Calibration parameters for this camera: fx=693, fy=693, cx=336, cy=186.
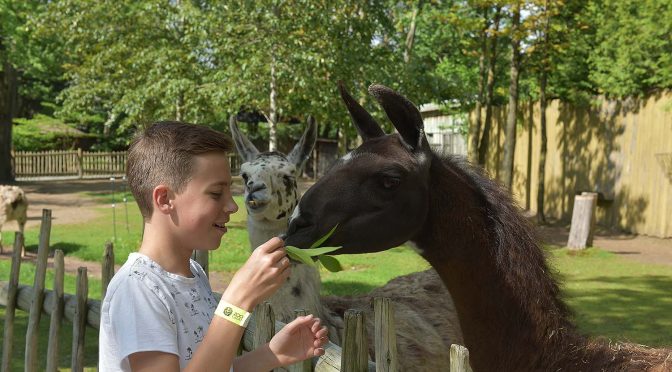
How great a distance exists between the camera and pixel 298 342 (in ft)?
7.09

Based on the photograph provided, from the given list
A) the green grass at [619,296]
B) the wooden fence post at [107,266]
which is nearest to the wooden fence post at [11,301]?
the wooden fence post at [107,266]

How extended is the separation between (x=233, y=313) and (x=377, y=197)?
0.97 meters

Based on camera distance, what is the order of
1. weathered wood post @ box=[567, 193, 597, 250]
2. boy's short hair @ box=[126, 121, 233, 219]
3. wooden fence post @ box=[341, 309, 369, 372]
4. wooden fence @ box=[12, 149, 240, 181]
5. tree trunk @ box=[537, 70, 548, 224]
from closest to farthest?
boy's short hair @ box=[126, 121, 233, 219]
wooden fence post @ box=[341, 309, 369, 372]
weathered wood post @ box=[567, 193, 597, 250]
tree trunk @ box=[537, 70, 548, 224]
wooden fence @ box=[12, 149, 240, 181]

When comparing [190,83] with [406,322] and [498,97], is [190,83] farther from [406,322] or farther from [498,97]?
[498,97]

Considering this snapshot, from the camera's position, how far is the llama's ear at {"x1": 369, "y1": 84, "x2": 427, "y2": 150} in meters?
2.53

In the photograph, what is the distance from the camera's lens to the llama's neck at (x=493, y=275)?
252 centimetres

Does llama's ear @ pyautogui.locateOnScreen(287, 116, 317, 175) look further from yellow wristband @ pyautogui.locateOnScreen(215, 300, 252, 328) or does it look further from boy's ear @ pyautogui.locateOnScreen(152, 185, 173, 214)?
yellow wristband @ pyautogui.locateOnScreen(215, 300, 252, 328)

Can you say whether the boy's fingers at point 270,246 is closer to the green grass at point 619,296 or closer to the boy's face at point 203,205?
the boy's face at point 203,205

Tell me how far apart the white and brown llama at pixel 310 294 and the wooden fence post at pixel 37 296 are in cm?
128

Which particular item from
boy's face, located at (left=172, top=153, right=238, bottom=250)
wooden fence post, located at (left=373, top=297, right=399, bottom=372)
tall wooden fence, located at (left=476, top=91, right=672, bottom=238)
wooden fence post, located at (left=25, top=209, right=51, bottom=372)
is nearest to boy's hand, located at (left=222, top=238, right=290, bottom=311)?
boy's face, located at (left=172, top=153, right=238, bottom=250)

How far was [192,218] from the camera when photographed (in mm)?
1930

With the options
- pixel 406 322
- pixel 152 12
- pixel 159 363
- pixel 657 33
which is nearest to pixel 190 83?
pixel 152 12

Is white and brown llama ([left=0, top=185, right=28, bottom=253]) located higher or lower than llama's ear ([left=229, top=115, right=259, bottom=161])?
lower

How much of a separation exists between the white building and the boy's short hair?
65.4 feet
